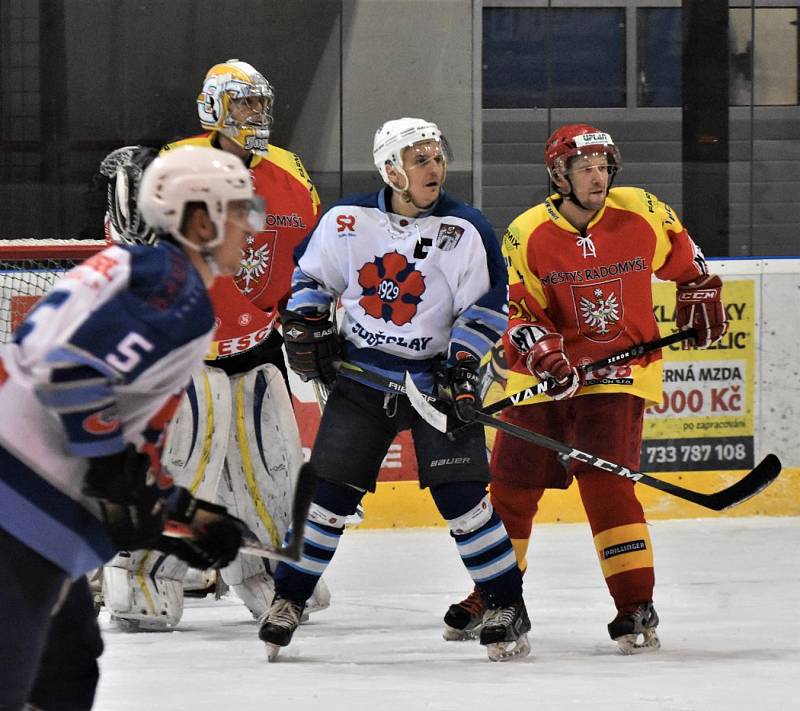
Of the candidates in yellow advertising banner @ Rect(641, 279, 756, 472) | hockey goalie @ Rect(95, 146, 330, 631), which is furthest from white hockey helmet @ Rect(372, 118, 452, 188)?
yellow advertising banner @ Rect(641, 279, 756, 472)

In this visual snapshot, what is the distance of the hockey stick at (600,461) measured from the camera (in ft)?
11.5

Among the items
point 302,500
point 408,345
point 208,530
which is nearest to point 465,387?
point 408,345

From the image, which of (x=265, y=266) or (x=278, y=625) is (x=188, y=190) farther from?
(x=265, y=266)

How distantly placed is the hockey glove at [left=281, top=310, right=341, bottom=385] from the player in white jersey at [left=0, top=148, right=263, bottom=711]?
1.39 meters

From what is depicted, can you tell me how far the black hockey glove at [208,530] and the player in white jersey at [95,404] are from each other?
41 mm

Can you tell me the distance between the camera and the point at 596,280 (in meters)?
3.84

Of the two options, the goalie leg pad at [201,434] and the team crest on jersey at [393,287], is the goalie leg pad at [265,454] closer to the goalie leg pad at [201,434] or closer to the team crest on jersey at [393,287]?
the goalie leg pad at [201,434]

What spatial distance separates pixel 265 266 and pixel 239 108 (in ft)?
1.27

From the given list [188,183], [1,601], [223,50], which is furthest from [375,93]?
[1,601]

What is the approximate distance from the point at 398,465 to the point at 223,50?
1.50m

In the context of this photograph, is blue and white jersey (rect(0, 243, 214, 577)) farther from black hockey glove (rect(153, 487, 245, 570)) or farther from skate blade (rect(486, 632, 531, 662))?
skate blade (rect(486, 632, 531, 662))

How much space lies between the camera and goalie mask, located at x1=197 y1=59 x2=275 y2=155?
408 cm

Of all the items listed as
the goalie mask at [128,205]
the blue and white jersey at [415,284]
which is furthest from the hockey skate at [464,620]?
the goalie mask at [128,205]

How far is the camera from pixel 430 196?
356 cm
